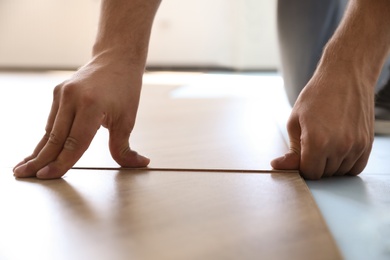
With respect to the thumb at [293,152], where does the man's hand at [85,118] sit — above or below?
above

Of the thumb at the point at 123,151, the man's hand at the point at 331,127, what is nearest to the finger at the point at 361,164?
the man's hand at the point at 331,127

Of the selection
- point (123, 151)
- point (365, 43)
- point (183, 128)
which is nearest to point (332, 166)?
point (365, 43)

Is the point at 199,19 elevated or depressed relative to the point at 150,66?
elevated

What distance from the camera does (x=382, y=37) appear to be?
3.88ft

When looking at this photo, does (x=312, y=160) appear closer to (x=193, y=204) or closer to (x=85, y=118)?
(x=193, y=204)

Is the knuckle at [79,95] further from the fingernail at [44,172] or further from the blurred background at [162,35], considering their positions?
the blurred background at [162,35]

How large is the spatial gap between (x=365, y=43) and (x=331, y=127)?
197 mm

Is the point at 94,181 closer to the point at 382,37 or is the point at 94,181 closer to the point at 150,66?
the point at 382,37

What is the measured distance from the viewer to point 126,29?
49.4 inches

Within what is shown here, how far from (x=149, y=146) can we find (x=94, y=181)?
0.32 m

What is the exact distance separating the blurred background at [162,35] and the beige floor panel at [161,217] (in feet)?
8.00

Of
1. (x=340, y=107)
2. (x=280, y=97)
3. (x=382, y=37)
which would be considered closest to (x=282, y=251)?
Answer: (x=340, y=107)

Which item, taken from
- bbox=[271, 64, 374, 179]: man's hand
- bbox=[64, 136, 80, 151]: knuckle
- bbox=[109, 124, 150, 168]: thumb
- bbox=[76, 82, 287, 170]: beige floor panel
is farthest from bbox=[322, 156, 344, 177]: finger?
bbox=[64, 136, 80, 151]: knuckle

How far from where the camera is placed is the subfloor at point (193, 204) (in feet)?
2.55
